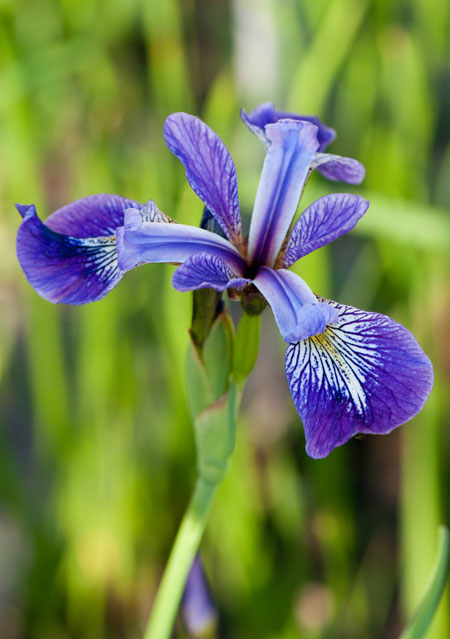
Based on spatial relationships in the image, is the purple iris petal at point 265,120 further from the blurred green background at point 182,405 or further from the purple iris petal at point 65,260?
the blurred green background at point 182,405

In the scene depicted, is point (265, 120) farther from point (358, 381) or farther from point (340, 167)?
point (358, 381)

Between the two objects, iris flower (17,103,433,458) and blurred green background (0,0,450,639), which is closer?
iris flower (17,103,433,458)

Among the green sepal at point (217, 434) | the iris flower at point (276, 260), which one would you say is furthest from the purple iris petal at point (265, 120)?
the green sepal at point (217, 434)

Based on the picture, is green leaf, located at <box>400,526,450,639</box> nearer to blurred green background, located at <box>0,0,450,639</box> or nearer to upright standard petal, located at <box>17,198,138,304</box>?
upright standard petal, located at <box>17,198,138,304</box>

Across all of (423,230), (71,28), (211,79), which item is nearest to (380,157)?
(423,230)

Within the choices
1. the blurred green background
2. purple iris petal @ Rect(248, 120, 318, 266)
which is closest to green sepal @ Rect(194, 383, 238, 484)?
purple iris petal @ Rect(248, 120, 318, 266)

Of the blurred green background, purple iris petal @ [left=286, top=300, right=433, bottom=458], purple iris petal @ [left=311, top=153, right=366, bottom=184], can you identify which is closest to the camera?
purple iris petal @ [left=286, top=300, right=433, bottom=458]
